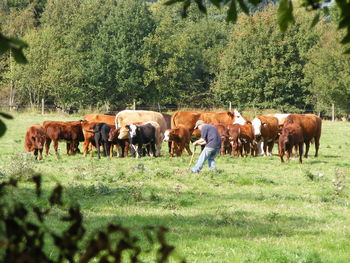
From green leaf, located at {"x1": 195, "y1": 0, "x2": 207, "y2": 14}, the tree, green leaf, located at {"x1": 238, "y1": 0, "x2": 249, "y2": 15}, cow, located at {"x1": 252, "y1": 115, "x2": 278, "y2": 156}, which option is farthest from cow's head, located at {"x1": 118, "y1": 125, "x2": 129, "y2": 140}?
the tree

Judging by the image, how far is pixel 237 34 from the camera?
73.8 meters

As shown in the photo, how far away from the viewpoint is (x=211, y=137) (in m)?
17.2

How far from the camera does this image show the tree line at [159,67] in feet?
204

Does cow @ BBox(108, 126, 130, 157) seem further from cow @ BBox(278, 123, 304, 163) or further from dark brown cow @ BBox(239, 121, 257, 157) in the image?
cow @ BBox(278, 123, 304, 163)

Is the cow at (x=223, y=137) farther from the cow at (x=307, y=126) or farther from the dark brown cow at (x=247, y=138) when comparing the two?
the cow at (x=307, y=126)

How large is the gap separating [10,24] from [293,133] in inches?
2481

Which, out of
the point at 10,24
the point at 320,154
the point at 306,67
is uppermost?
the point at 10,24

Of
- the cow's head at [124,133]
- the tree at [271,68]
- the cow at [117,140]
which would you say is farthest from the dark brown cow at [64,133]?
the tree at [271,68]

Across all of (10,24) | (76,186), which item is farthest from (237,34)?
(76,186)

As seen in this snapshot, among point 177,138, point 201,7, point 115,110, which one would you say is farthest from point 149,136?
point 115,110

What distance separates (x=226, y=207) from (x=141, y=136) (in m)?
12.9

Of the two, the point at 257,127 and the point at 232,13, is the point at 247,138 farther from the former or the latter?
the point at 232,13

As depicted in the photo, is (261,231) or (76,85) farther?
(76,85)

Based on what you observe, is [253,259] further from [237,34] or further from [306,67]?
[237,34]
